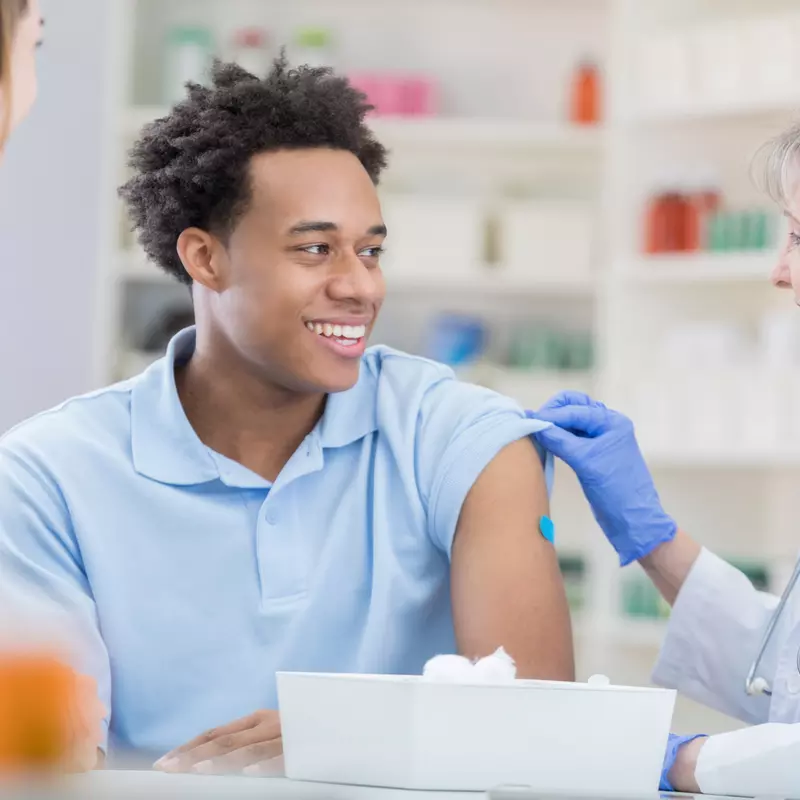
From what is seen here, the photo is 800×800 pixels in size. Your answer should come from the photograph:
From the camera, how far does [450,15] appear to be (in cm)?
363

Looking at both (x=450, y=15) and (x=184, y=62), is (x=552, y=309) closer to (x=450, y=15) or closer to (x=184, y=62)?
(x=450, y=15)

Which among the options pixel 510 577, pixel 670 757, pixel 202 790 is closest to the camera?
pixel 202 790

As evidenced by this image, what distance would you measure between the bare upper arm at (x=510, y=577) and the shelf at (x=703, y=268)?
6.11ft

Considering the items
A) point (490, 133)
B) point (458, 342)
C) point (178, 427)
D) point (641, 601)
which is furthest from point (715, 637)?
point (490, 133)

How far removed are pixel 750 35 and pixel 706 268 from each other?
0.56m

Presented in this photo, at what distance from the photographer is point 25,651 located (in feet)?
1.44

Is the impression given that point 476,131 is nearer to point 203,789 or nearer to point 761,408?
point 761,408

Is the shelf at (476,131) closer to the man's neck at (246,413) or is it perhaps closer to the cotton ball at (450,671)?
the man's neck at (246,413)

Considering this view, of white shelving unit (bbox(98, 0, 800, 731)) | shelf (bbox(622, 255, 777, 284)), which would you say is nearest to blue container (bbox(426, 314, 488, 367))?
white shelving unit (bbox(98, 0, 800, 731))

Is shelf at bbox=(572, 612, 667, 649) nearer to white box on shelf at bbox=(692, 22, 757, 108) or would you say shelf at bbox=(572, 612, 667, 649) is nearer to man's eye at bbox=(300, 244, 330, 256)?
white box on shelf at bbox=(692, 22, 757, 108)

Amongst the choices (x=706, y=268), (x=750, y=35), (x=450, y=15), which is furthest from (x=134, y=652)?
(x=450, y=15)

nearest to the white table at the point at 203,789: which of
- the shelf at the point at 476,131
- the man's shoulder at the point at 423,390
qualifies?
the man's shoulder at the point at 423,390

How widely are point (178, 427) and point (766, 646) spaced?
2.23ft

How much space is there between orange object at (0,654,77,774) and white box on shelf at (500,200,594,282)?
9.80 ft
